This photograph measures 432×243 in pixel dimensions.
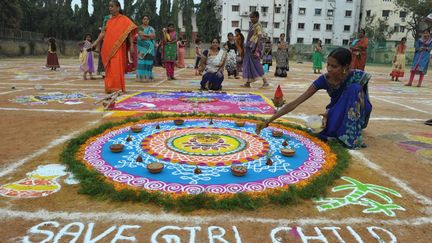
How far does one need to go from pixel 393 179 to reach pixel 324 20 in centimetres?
5220

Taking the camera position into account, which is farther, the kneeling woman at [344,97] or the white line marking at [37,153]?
the kneeling woman at [344,97]

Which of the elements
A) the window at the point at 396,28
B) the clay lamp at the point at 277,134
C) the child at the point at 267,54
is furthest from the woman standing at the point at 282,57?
the window at the point at 396,28

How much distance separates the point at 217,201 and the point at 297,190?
0.66 m

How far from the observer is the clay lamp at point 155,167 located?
2.95 m

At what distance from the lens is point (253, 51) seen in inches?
375

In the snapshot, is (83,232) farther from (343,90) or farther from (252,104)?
(252,104)

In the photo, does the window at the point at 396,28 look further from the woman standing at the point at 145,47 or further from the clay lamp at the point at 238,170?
the clay lamp at the point at 238,170

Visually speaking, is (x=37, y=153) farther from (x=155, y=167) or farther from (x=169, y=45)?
(x=169, y=45)

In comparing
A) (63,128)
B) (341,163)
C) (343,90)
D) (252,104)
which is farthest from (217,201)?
(252,104)

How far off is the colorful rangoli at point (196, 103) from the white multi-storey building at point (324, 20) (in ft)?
150

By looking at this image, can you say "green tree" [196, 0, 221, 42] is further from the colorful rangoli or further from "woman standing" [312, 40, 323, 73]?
the colorful rangoli

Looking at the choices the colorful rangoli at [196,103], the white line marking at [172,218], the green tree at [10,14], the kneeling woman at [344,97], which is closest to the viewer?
the white line marking at [172,218]

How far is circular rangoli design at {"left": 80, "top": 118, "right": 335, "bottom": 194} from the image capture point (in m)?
2.83

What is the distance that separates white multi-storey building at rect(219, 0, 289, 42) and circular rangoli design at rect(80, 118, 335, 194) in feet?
153
